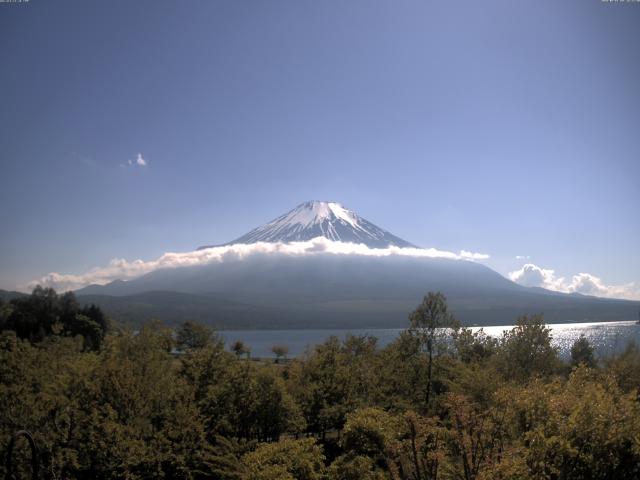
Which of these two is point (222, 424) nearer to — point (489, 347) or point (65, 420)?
point (65, 420)

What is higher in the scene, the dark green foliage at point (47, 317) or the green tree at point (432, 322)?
the green tree at point (432, 322)

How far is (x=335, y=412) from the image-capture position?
24.2 metres

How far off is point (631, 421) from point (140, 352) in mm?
24538

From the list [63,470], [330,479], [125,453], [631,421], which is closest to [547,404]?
[631,421]

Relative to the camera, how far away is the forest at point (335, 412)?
10969mm

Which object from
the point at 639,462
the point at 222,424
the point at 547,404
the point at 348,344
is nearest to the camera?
the point at 639,462

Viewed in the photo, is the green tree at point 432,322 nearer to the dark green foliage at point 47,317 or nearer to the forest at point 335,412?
the forest at point 335,412

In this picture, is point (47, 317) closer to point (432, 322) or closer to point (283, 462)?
point (432, 322)

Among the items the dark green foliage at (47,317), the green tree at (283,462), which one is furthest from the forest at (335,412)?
the dark green foliage at (47,317)

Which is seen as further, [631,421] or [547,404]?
[547,404]

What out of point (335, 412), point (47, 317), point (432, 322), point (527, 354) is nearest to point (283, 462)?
point (335, 412)

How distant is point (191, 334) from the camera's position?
55.1 m

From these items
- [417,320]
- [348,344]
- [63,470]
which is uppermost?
[417,320]

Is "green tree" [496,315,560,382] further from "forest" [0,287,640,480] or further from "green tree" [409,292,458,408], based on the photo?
"green tree" [409,292,458,408]
